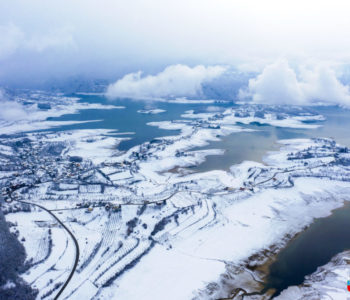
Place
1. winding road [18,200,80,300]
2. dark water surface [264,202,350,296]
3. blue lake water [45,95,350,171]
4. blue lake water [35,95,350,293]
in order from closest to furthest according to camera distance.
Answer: winding road [18,200,80,300], dark water surface [264,202,350,296], blue lake water [35,95,350,293], blue lake water [45,95,350,171]

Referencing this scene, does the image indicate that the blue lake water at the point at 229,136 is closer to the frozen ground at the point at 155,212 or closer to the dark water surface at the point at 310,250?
the frozen ground at the point at 155,212

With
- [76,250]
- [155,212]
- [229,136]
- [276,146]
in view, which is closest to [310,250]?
[155,212]

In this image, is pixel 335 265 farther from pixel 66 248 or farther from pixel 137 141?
pixel 137 141

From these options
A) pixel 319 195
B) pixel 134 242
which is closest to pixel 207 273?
pixel 134 242

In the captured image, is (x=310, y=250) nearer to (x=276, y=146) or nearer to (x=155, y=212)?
(x=155, y=212)

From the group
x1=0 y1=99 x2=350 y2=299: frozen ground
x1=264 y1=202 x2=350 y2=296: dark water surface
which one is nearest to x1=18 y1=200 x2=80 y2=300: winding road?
x1=0 y1=99 x2=350 y2=299: frozen ground

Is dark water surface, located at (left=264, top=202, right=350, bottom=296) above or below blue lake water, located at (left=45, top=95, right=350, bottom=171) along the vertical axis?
below

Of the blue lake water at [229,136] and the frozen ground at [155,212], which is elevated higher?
the blue lake water at [229,136]

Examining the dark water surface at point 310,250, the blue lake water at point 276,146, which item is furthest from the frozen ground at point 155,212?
the blue lake water at point 276,146

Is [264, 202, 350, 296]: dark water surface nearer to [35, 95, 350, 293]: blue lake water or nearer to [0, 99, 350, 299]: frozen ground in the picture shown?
[35, 95, 350, 293]: blue lake water

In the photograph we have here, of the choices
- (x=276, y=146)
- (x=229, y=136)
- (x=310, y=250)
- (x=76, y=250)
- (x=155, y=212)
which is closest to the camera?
(x=76, y=250)
